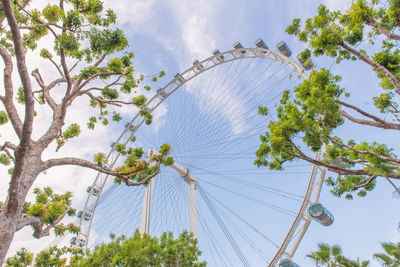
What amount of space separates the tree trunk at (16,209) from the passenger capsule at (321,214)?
11.0m

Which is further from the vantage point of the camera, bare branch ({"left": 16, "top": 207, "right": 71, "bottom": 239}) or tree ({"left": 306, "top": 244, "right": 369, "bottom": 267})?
tree ({"left": 306, "top": 244, "right": 369, "bottom": 267})

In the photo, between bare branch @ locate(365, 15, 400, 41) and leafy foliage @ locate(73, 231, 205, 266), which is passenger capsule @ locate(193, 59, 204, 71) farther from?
bare branch @ locate(365, 15, 400, 41)

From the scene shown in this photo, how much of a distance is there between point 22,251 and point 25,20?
12069 mm

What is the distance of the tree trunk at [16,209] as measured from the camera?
3.80 m

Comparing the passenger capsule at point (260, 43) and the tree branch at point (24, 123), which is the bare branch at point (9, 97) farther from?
the passenger capsule at point (260, 43)

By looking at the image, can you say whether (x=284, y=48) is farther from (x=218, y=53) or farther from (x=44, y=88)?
(x=44, y=88)

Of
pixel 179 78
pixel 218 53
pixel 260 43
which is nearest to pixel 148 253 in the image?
pixel 260 43

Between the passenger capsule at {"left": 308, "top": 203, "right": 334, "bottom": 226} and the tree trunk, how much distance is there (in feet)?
36.0

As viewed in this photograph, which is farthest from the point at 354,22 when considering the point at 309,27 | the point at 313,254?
the point at 313,254

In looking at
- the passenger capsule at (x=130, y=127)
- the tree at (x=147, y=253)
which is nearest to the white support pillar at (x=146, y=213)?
the tree at (x=147, y=253)

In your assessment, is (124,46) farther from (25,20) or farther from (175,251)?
(175,251)

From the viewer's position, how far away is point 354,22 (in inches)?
268

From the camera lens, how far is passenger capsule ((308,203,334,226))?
11297 mm

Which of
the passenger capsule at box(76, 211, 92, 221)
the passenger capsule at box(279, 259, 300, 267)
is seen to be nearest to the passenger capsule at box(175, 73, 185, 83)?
the passenger capsule at box(76, 211, 92, 221)
